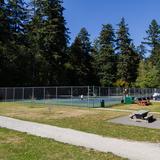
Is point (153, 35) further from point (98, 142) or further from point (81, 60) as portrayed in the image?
point (98, 142)

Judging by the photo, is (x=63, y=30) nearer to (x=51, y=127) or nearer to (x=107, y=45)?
(x=107, y=45)

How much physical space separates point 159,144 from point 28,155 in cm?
452

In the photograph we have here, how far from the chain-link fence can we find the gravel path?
18221mm

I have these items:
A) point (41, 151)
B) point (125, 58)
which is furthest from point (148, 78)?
point (41, 151)

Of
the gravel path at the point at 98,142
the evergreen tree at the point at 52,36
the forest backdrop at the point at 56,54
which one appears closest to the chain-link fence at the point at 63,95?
the forest backdrop at the point at 56,54

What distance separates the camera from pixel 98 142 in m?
12.0

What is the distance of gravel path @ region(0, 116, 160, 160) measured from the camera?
1017 centimetres

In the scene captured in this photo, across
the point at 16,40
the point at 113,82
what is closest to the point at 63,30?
the point at 16,40

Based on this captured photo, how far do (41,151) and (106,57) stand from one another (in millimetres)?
76887

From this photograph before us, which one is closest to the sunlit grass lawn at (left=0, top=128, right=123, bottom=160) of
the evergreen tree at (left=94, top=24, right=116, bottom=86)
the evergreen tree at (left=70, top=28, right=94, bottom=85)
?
the evergreen tree at (left=70, top=28, right=94, bottom=85)

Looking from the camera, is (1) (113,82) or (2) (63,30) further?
(1) (113,82)

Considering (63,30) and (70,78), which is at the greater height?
(63,30)

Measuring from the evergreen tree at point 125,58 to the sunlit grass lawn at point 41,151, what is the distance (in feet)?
244

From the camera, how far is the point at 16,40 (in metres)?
59.6
